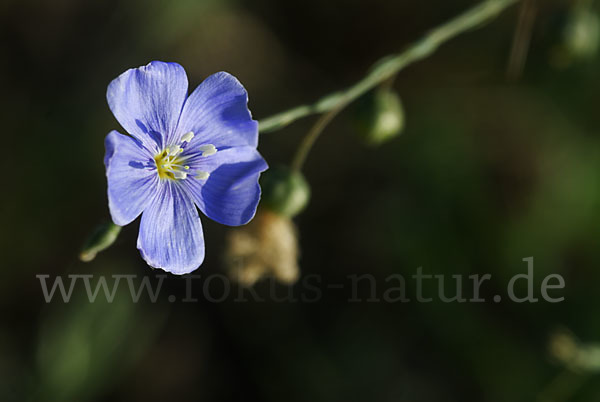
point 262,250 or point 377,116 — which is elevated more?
point 377,116

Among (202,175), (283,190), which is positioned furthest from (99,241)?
(283,190)

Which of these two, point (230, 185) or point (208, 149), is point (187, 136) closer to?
point (208, 149)

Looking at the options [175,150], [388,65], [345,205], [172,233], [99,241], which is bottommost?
[99,241]

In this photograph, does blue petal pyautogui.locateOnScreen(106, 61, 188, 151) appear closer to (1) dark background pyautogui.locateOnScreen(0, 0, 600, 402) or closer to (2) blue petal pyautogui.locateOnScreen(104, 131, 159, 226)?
(2) blue petal pyautogui.locateOnScreen(104, 131, 159, 226)

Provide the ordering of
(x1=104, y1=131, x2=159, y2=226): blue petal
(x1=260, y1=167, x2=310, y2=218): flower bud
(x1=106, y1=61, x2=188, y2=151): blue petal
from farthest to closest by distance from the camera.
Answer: (x1=260, y1=167, x2=310, y2=218): flower bud → (x1=106, y1=61, x2=188, y2=151): blue petal → (x1=104, y1=131, x2=159, y2=226): blue petal

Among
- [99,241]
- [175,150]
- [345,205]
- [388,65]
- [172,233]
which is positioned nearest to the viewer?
[99,241]

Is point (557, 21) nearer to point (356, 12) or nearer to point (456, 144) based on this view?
point (456, 144)

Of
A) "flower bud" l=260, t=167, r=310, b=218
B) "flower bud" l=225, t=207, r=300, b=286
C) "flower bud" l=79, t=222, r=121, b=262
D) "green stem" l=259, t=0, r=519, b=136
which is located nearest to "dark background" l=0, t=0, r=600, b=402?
"flower bud" l=225, t=207, r=300, b=286
